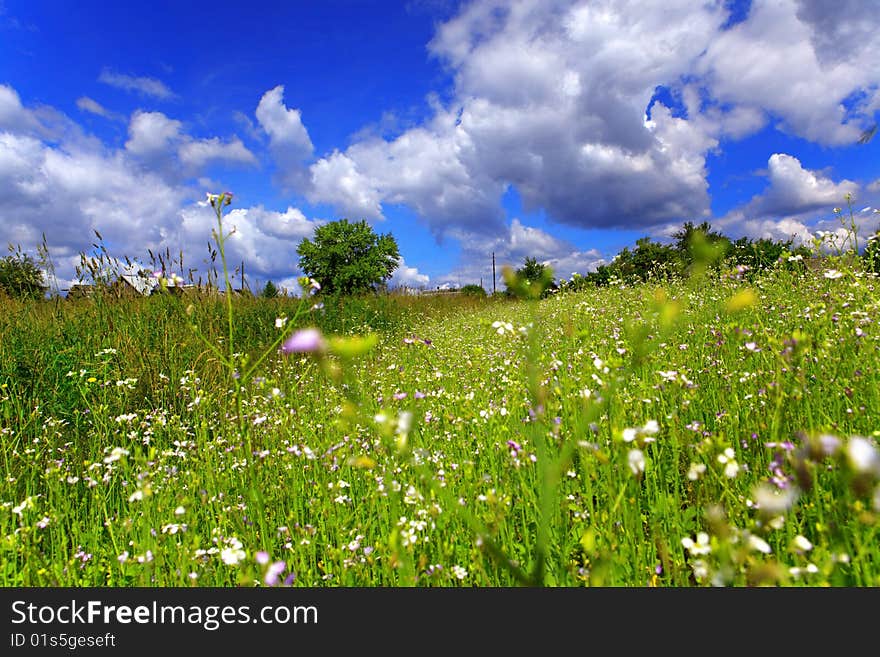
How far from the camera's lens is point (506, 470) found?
2.57 metres

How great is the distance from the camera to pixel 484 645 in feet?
3.92

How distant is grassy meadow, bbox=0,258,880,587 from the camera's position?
126 centimetres

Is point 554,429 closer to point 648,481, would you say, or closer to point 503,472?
point 503,472

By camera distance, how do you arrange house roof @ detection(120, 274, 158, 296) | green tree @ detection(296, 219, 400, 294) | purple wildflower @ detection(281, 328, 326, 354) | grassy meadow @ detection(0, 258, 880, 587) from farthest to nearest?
green tree @ detection(296, 219, 400, 294) → house roof @ detection(120, 274, 158, 296) → grassy meadow @ detection(0, 258, 880, 587) → purple wildflower @ detection(281, 328, 326, 354)

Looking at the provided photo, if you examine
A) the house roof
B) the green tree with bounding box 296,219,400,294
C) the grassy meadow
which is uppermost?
the green tree with bounding box 296,219,400,294

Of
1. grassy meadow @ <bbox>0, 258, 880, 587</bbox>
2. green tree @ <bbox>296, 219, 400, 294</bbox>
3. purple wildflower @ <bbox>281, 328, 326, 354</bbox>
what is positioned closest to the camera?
purple wildflower @ <bbox>281, 328, 326, 354</bbox>

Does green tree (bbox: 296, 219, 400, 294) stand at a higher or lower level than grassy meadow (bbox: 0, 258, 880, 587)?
higher

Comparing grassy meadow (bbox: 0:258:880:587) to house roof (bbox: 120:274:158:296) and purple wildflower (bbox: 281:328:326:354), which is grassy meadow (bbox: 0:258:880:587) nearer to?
purple wildflower (bbox: 281:328:326:354)

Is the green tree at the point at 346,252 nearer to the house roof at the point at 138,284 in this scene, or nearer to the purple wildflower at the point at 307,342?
the house roof at the point at 138,284

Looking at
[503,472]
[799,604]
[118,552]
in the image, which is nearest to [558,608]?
[799,604]

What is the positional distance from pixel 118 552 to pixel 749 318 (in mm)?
5708

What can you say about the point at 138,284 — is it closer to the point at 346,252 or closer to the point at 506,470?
the point at 506,470

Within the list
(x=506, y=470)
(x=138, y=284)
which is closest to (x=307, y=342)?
(x=506, y=470)

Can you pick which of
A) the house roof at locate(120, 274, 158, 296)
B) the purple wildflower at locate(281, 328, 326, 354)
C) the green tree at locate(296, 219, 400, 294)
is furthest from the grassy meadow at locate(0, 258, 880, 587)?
the green tree at locate(296, 219, 400, 294)
